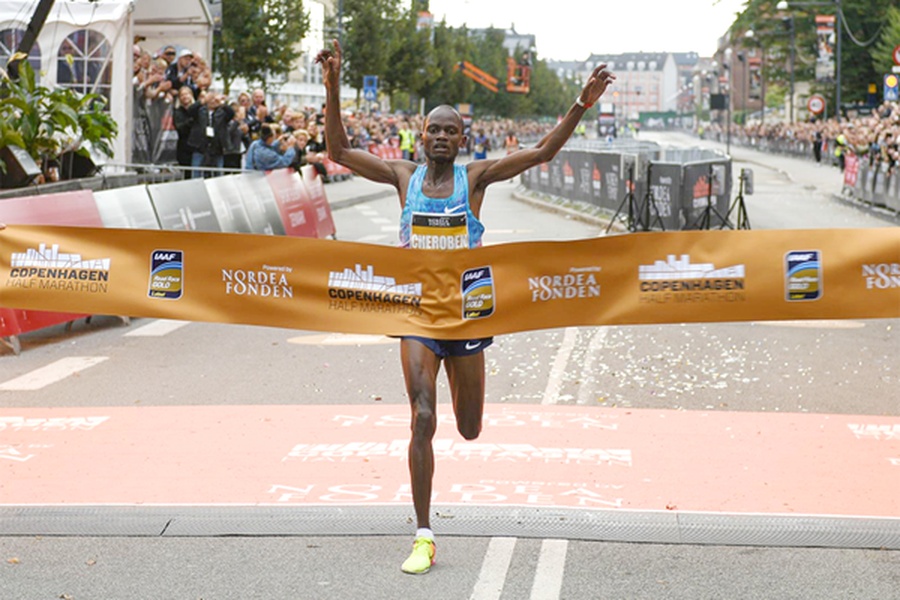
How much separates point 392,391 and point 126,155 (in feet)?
43.8

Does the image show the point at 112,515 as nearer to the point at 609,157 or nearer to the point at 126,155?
the point at 126,155

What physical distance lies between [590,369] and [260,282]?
5490 millimetres

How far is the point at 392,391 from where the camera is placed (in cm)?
1112

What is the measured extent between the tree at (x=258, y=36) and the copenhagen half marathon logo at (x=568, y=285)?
35.5 metres

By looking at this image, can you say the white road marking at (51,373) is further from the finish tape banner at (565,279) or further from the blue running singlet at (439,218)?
the blue running singlet at (439,218)

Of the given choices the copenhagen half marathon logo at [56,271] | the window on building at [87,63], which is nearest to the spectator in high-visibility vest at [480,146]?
the window on building at [87,63]

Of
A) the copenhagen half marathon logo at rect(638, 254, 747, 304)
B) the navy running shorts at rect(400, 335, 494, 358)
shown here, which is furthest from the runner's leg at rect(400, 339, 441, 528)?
the copenhagen half marathon logo at rect(638, 254, 747, 304)

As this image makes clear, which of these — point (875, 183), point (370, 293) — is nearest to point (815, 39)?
point (875, 183)

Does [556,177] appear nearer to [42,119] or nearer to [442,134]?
[42,119]

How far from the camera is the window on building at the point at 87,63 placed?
2362cm

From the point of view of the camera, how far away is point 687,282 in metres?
7.10

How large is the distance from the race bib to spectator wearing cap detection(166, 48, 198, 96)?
1799 cm

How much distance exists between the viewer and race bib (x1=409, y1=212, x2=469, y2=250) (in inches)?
259

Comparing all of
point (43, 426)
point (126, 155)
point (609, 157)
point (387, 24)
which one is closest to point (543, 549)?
point (43, 426)
